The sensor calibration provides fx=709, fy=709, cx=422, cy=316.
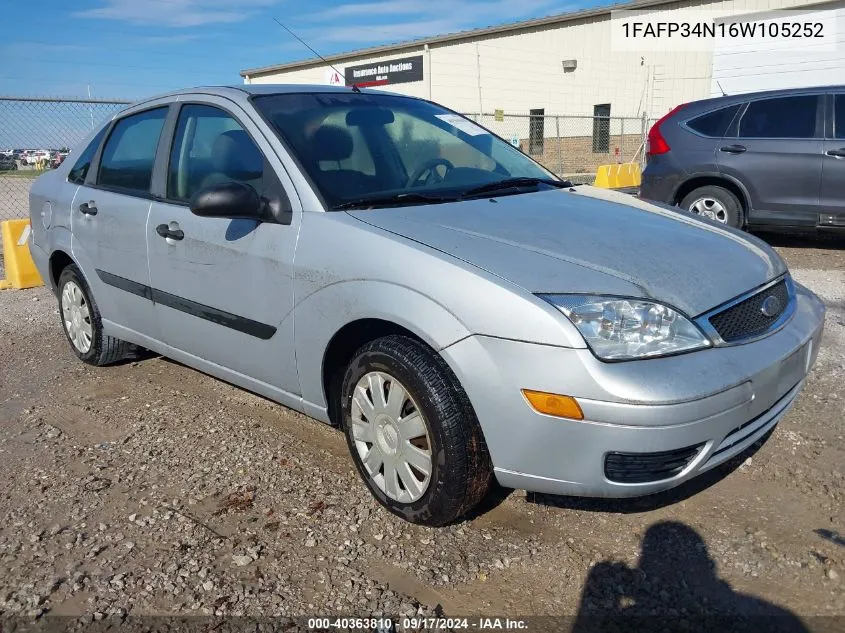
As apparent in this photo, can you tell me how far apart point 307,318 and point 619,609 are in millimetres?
1541

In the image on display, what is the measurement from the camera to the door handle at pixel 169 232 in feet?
11.1

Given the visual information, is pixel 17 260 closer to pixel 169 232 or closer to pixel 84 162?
pixel 84 162

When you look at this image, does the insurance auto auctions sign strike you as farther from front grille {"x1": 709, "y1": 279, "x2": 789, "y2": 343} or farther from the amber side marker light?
the amber side marker light

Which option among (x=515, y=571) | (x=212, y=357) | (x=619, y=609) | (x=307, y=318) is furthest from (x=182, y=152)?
(x=619, y=609)

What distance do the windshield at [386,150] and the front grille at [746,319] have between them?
1172 millimetres

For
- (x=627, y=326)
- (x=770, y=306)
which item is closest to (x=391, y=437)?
(x=627, y=326)

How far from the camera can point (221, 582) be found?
2.40 m

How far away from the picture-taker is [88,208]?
163 inches

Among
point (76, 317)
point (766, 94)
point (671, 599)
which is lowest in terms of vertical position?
point (671, 599)

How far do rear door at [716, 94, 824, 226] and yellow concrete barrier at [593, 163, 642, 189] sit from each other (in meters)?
6.26

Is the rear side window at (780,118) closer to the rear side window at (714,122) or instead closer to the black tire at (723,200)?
the rear side window at (714,122)

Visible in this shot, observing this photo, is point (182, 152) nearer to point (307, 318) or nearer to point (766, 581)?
point (307, 318)

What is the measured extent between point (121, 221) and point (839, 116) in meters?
6.65

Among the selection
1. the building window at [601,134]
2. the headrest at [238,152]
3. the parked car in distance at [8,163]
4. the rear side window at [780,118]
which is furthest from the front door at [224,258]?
the building window at [601,134]
